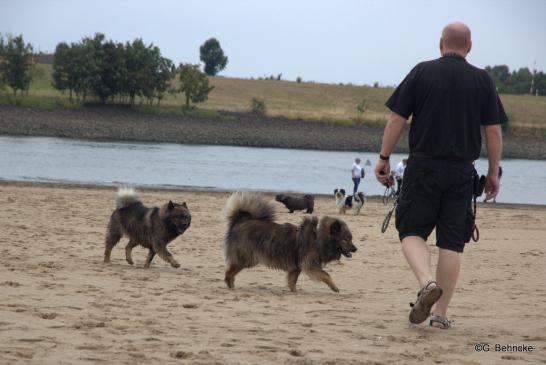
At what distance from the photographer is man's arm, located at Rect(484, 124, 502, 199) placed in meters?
6.17

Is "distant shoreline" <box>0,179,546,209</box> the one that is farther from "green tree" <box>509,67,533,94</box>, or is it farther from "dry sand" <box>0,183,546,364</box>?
"green tree" <box>509,67,533,94</box>

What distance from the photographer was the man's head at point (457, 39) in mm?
6160

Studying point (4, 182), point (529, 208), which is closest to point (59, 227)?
point (4, 182)

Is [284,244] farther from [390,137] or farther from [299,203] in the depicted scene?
[299,203]

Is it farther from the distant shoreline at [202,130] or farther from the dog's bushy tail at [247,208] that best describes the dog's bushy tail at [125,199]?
the distant shoreline at [202,130]

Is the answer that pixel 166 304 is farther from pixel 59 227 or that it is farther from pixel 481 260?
pixel 59 227

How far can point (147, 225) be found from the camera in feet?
35.0

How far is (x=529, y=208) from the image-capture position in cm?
2694

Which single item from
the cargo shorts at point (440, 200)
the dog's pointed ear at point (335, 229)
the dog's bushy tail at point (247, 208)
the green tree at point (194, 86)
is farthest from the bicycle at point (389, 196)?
the green tree at point (194, 86)

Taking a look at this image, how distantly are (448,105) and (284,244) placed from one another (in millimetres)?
3447

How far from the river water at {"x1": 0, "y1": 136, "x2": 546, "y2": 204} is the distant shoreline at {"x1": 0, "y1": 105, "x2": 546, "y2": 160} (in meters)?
3.67

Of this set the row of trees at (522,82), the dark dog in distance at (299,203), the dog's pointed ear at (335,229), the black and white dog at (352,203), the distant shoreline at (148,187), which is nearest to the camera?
the dog's pointed ear at (335,229)
